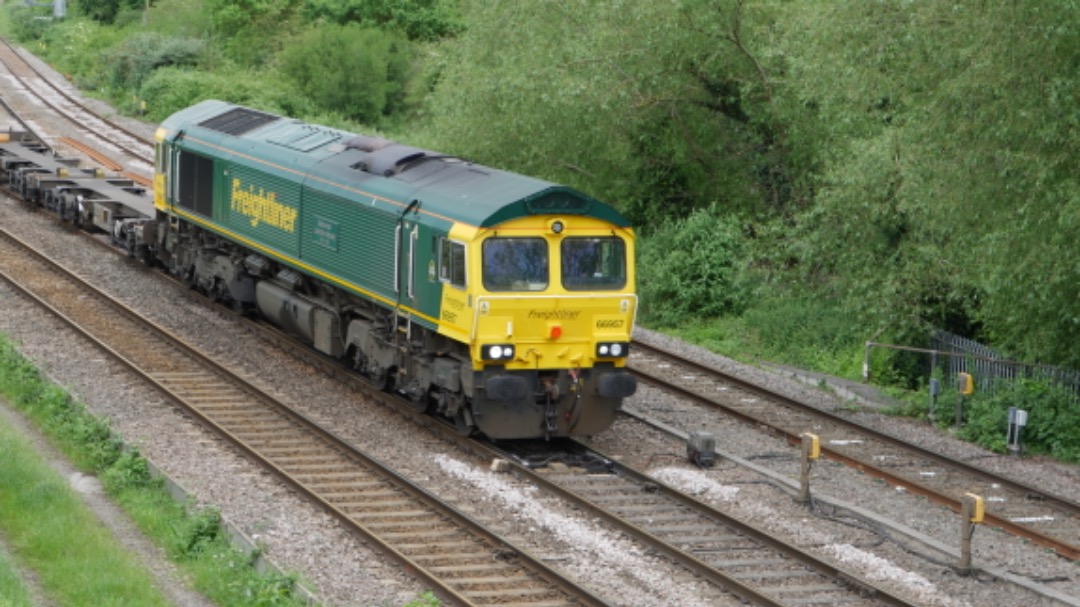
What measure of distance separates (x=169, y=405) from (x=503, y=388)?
4.87 metres

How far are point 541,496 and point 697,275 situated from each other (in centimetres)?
1335

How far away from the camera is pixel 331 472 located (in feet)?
54.8

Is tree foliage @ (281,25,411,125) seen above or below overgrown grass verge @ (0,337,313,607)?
above

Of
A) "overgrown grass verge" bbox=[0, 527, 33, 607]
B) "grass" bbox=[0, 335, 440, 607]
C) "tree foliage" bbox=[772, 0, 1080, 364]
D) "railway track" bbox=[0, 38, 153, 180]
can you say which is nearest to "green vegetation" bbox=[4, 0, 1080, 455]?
"tree foliage" bbox=[772, 0, 1080, 364]

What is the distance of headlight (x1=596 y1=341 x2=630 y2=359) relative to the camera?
17.3m

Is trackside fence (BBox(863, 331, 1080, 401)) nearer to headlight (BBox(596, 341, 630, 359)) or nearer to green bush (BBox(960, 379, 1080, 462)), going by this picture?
green bush (BBox(960, 379, 1080, 462))

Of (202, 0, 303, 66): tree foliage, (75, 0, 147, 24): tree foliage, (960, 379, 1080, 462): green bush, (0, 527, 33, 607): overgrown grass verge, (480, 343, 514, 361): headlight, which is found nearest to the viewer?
(0, 527, 33, 607): overgrown grass verge

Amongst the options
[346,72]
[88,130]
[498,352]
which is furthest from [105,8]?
[498,352]

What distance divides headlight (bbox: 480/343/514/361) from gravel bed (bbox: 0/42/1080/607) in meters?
1.26

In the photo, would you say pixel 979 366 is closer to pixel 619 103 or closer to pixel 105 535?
pixel 619 103

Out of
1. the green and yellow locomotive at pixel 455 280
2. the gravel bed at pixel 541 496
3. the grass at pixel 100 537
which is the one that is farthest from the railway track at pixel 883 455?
the grass at pixel 100 537

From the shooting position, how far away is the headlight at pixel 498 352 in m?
16.8

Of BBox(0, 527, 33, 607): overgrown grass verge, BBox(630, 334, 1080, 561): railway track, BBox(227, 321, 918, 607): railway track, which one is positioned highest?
BBox(0, 527, 33, 607): overgrown grass verge

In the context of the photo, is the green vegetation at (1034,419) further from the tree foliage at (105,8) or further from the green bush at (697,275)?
the tree foliage at (105,8)
